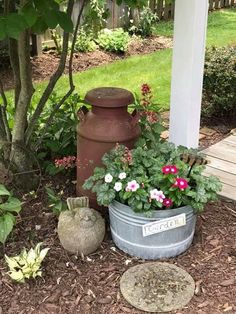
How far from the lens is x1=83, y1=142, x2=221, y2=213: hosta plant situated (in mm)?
2664

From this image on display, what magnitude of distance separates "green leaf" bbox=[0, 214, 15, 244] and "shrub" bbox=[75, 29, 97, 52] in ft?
17.4

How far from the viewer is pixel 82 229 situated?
9.05 ft

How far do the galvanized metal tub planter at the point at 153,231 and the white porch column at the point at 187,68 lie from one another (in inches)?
31.6

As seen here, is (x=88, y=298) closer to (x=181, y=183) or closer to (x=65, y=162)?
(x=181, y=183)

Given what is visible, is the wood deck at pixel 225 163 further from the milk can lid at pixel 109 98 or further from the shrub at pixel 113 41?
the shrub at pixel 113 41

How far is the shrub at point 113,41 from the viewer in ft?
25.8

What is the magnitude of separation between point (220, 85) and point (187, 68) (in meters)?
1.56

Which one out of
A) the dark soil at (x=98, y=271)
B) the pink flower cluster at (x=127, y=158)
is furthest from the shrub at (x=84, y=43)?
the pink flower cluster at (x=127, y=158)

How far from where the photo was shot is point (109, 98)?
2990 mm

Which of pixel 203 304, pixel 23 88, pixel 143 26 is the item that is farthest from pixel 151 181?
pixel 143 26

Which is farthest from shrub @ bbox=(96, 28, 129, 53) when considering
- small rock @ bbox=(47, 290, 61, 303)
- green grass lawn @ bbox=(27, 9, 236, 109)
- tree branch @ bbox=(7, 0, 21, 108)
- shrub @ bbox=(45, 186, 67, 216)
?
small rock @ bbox=(47, 290, 61, 303)

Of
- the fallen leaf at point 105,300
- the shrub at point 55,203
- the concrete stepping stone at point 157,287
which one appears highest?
the shrub at point 55,203

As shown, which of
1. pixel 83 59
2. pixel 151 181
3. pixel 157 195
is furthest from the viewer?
pixel 83 59

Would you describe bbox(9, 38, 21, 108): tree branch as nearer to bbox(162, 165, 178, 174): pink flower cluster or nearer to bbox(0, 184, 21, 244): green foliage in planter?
bbox(0, 184, 21, 244): green foliage in planter
